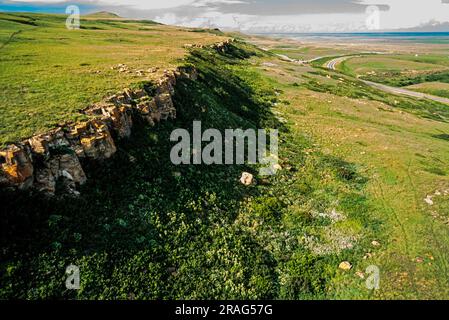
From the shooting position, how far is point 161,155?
1006 inches

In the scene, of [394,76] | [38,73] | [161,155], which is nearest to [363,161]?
[161,155]

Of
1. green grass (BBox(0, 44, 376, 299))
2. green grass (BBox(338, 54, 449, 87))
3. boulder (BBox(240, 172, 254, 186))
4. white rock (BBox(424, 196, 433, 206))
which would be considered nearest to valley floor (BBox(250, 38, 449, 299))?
white rock (BBox(424, 196, 433, 206))

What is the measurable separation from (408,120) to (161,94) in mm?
48162

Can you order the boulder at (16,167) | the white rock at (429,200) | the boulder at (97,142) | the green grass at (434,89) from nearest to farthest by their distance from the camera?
the boulder at (16,167)
the boulder at (97,142)
the white rock at (429,200)
the green grass at (434,89)

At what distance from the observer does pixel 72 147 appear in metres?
19.6

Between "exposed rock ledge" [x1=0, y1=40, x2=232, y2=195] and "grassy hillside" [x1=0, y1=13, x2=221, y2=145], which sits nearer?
"exposed rock ledge" [x1=0, y1=40, x2=232, y2=195]

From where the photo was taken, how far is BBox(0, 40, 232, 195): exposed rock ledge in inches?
648

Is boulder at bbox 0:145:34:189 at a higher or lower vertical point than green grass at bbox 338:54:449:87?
lower

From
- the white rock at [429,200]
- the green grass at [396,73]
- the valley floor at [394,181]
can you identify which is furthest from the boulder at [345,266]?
the green grass at [396,73]

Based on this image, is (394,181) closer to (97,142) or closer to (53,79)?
(97,142)

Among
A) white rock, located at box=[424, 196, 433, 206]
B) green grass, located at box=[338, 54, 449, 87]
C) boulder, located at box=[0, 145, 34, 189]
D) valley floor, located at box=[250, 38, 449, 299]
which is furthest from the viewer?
green grass, located at box=[338, 54, 449, 87]

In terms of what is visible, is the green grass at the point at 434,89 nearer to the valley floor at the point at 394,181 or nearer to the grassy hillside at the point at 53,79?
the valley floor at the point at 394,181

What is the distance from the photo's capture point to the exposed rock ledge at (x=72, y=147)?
1645cm

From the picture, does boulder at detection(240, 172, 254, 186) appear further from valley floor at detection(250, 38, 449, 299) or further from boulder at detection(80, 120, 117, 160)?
boulder at detection(80, 120, 117, 160)
